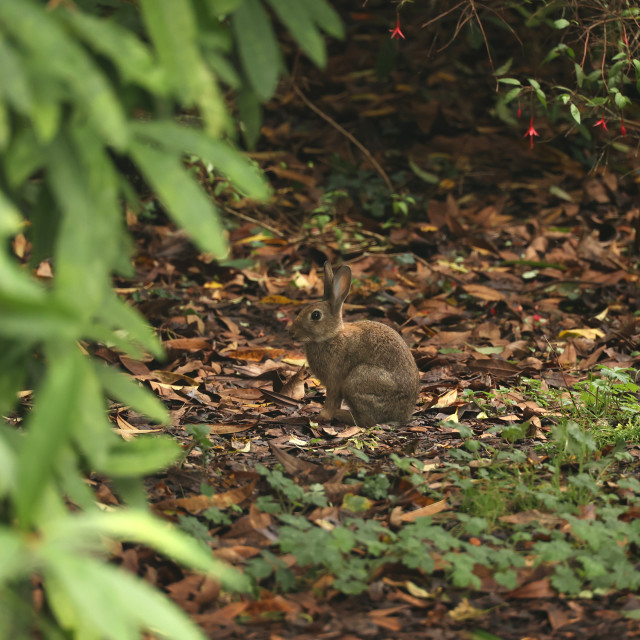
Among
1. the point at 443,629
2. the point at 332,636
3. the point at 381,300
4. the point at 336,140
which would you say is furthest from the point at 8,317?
the point at 336,140

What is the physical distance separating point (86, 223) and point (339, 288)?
401 cm

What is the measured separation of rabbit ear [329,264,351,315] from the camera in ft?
20.2

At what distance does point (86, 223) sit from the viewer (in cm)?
223

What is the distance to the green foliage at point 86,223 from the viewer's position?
1886mm

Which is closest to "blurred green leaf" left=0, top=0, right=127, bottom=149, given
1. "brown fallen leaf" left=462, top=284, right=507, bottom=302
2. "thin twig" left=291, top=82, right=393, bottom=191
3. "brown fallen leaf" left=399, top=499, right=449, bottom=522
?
"brown fallen leaf" left=399, top=499, right=449, bottom=522

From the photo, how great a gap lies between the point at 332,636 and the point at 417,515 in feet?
3.29

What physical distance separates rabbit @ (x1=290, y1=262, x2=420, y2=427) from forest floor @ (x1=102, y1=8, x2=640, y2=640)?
0.19 metres

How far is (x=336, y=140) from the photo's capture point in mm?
10430

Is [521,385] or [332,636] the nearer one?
[332,636]

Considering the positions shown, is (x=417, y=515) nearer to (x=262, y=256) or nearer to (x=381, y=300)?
(x=381, y=300)

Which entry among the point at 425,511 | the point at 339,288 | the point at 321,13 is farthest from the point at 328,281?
the point at 321,13

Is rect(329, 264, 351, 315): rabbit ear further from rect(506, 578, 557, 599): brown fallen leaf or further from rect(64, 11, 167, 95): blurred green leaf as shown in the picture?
rect(64, 11, 167, 95): blurred green leaf

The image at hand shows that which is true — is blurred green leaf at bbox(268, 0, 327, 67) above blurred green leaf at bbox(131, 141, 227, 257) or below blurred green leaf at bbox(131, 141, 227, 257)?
above

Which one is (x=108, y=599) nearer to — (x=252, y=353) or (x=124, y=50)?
(x=124, y=50)
